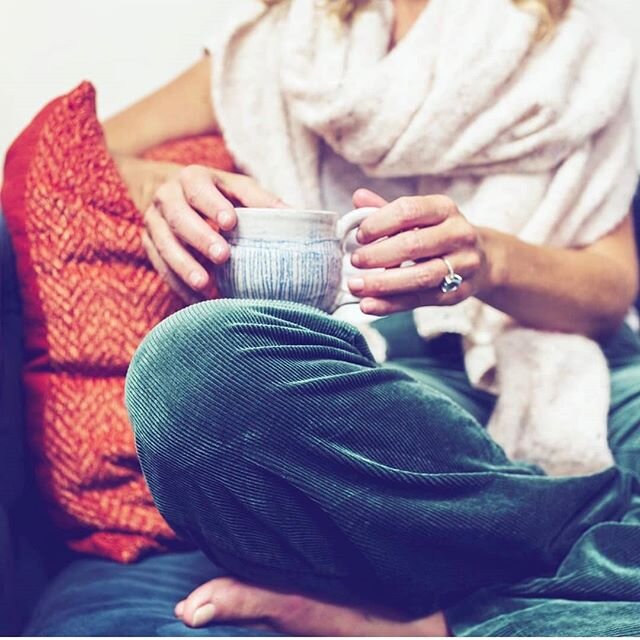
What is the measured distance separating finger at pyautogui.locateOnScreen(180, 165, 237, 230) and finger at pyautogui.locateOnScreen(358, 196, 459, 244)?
74 millimetres

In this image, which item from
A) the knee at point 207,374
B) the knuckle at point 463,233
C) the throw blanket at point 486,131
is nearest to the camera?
the knee at point 207,374

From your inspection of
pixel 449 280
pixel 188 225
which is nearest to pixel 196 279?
pixel 188 225

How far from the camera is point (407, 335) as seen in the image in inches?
26.4

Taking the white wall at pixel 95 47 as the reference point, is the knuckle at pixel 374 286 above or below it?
below

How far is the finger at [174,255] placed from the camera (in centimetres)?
43

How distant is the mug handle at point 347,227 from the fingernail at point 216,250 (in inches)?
2.5

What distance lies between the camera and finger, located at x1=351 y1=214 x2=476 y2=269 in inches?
17.1

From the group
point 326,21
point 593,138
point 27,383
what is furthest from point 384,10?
point 27,383

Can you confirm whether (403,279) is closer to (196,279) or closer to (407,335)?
(196,279)

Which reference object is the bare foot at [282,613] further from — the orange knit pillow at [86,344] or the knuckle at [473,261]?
the knuckle at [473,261]

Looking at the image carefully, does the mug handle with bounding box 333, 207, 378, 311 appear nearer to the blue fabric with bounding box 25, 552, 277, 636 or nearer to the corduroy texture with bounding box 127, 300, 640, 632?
the corduroy texture with bounding box 127, 300, 640, 632

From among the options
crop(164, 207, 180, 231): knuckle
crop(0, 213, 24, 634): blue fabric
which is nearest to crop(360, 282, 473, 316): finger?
crop(164, 207, 180, 231): knuckle

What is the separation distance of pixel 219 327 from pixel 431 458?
0.46 feet

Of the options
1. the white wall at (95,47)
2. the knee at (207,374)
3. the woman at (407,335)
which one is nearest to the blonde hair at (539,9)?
the woman at (407,335)
